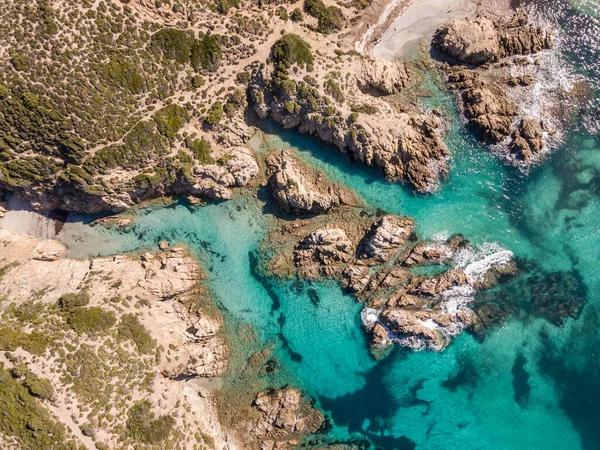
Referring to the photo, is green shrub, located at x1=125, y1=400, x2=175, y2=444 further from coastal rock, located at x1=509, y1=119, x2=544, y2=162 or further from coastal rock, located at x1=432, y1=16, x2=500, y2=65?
coastal rock, located at x1=432, y1=16, x2=500, y2=65

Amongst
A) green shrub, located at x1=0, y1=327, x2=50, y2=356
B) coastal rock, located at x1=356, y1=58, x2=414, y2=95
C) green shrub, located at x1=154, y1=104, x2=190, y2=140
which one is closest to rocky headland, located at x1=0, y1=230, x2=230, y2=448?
green shrub, located at x1=0, y1=327, x2=50, y2=356

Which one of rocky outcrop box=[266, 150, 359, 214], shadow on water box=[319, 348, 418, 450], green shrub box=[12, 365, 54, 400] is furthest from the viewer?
shadow on water box=[319, 348, 418, 450]

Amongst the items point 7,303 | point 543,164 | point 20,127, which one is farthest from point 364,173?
point 7,303

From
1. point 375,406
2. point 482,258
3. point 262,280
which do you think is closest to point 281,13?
point 262,280

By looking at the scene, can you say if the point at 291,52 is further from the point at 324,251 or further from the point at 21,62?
the point at 21,62

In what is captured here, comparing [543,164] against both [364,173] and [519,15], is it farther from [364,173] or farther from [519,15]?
[364,173]
